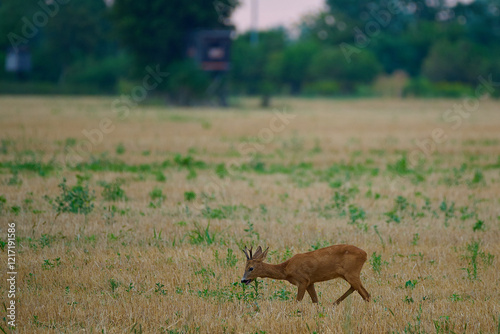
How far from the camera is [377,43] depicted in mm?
92750

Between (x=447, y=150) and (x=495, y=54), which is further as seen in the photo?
(x=495, y=54)

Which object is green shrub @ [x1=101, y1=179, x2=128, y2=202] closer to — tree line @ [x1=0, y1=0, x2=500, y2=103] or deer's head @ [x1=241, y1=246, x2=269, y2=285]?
deer's head @ [x1=241, y1=246, x2=269, y2=285]

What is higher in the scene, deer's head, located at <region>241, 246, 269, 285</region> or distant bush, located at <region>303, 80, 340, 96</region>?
deer's head, located at <region>241, 246, 269, 285</region>

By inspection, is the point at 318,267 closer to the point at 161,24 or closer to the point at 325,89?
the point at 161,24

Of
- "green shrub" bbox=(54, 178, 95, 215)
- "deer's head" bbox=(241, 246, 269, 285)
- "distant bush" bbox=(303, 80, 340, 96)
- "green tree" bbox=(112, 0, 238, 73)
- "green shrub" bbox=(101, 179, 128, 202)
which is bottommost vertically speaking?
"distant bush" bbox=(303, 80, 340, 96)

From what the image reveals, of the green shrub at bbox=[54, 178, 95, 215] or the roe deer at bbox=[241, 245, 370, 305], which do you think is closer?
the roe deer at bbox=[241, 245, 370, 305]

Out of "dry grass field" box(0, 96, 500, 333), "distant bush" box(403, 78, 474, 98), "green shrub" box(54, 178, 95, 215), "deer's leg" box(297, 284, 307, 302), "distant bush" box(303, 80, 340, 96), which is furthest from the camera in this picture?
"distant bush" box(303, 80, 340, 96)

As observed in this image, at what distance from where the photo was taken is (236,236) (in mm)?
9930

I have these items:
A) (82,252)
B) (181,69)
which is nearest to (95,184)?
(82,252)

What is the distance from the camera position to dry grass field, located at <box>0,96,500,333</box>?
6.62m

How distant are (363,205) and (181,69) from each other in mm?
46732

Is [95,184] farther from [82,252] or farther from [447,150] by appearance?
[447,150]

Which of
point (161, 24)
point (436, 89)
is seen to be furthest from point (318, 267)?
point (436, 89)

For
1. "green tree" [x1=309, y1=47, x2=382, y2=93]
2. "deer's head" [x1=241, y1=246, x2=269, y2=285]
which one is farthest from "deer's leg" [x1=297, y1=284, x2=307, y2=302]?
"green tree" [x1=309, y1=47, x2=382, y2=93]
